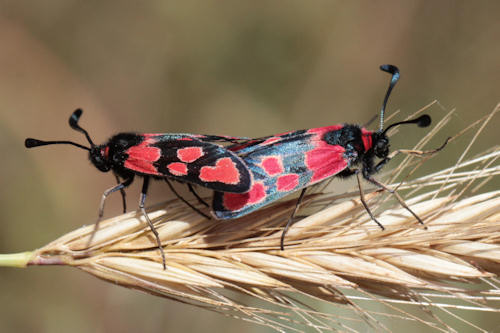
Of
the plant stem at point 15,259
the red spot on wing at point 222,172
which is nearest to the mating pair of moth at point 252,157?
the red spot on wing at point 222,172

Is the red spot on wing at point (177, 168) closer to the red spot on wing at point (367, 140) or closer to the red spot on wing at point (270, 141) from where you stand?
the red spot on wing at point (270, 141)

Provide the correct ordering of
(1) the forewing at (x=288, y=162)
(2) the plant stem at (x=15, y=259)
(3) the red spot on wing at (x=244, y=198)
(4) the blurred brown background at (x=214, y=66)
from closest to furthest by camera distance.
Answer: (2) the plant stem at (x=15, y=259) < (3) the red spot on wing at (x=244, y=198) < (1) the forewing at (x=288, y=162) < (4) the blurred brown background at (x=214, y=66)

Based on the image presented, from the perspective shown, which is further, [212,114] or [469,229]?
[212,114]

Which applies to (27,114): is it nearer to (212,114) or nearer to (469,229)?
(212,114)

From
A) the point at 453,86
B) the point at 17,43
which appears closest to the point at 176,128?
the point at 17,43

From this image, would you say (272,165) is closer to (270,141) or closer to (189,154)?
(270,141)

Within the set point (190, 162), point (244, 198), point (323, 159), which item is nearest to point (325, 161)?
point (323, 159)

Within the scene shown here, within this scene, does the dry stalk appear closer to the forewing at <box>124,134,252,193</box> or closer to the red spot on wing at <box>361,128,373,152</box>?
the forewing at <box>124,134,252,193</box>
